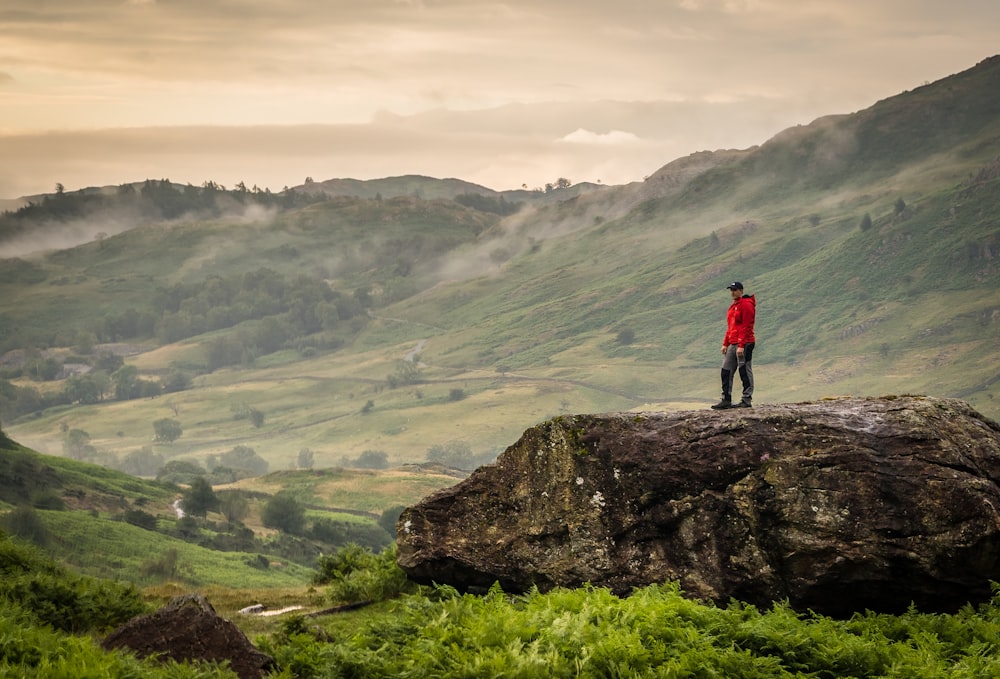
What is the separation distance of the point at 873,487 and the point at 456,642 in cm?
983

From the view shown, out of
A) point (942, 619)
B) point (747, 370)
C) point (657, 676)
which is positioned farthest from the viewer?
point (747, 370)

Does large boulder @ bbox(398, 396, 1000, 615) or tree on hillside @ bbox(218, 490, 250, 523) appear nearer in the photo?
large boulder @ bbox(398, 396, 1000, 615)

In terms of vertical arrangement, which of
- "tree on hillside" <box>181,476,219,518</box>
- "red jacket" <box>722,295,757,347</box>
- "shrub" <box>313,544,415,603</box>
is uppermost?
"red jacket" <box>722,295,757,347</box>

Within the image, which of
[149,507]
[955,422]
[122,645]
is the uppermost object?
[955,422]

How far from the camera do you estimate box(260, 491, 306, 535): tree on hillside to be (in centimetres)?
15425

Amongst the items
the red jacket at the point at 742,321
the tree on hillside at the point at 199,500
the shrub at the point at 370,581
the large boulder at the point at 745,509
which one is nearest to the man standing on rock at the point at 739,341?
the red jacket at the point at 742,321

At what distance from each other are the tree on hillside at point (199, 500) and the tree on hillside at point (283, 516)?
7.70 m

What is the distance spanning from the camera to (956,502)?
72.7 feet

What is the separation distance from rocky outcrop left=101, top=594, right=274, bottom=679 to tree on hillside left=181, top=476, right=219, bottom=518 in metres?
137

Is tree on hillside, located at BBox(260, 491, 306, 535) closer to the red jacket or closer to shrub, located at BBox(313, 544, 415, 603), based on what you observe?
shrub, located at BBox(313, 544, 415, 603)

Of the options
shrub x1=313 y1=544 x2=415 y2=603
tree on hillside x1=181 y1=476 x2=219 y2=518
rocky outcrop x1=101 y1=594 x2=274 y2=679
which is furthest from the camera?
tree on hillside x1=181 y1=476 x2=219 y2=518

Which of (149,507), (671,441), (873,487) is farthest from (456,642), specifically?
(149,507)

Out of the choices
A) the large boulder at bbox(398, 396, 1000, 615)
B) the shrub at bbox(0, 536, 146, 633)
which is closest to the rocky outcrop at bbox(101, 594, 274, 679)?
the shrub at bbox(0, 536, 146, 633)

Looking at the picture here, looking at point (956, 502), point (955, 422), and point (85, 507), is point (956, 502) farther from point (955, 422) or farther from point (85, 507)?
point (85, 507)
